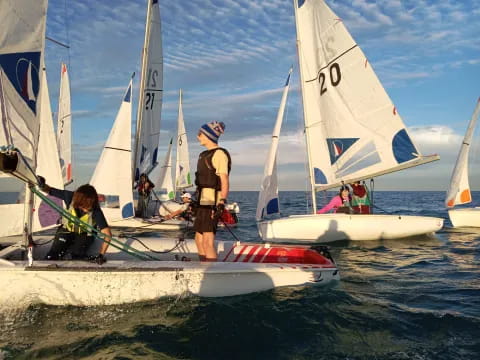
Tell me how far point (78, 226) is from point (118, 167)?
6.15 m

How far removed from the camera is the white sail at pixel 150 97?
14.2 metres

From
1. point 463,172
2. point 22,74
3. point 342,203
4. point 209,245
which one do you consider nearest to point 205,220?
point 209,245

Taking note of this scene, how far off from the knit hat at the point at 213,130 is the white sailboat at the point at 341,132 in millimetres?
4877

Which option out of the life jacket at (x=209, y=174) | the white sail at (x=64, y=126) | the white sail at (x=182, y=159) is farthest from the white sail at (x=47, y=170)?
the white sail at (x=182, y=159)

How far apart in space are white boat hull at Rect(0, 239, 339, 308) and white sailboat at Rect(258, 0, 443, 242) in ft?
14.6

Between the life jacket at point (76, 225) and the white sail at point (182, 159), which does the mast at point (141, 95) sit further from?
the white sail at point (182, 159)

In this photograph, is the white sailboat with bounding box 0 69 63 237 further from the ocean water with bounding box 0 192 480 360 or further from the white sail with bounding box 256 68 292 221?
the white sail with bounding box 256 68 292 221

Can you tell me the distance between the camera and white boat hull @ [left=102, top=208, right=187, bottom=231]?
1182 centimetres

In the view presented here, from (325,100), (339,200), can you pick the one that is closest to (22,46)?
(325,100)

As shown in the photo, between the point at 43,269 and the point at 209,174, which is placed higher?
the point at 209,174

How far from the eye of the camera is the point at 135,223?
12.6m

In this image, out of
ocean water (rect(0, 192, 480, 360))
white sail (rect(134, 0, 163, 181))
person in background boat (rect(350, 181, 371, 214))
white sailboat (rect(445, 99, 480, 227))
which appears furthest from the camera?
white sailboat (rect(445, 99, 480, 227))

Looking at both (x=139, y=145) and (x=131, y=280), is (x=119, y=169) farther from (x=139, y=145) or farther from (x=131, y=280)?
(x=131, y=280)

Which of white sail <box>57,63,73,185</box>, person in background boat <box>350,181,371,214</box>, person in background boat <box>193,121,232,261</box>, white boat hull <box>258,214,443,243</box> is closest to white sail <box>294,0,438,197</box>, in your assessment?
person in background boat <box>350,181,371,214</box>
